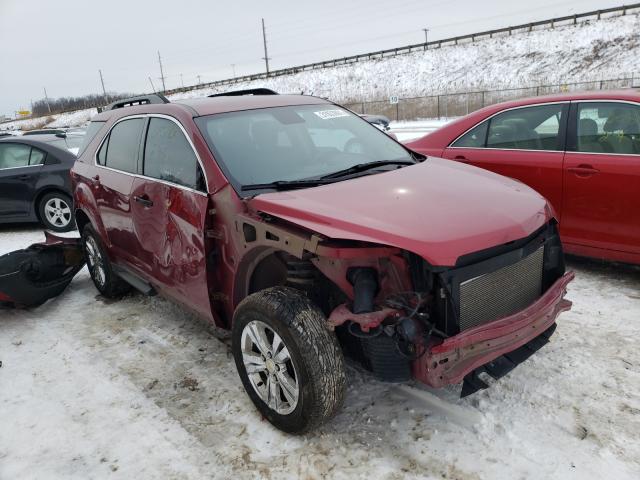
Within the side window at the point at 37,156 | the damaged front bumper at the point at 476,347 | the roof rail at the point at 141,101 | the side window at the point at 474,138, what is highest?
the roof rail at the point at 141,101

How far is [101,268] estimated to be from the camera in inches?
193

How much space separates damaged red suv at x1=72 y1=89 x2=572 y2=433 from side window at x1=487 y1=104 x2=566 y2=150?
1.59 m

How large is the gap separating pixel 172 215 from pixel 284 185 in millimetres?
909

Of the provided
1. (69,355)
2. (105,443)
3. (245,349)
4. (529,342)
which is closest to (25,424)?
(105,443)

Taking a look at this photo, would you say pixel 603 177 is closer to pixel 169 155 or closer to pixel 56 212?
pixel 169 155

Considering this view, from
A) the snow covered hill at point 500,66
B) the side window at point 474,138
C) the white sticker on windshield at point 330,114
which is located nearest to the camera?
the white sticker on windshield at point 330,114

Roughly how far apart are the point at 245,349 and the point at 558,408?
1.79 m

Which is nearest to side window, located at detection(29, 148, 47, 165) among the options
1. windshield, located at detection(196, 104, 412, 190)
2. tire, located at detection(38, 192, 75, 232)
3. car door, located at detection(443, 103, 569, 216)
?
tire, located at detection(38, 192, 75, 232)

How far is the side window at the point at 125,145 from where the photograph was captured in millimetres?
4047

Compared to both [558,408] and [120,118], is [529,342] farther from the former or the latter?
[120,118]

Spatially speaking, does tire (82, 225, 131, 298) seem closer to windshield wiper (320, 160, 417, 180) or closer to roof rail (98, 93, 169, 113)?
roof rail (98, 93, 169, 113)

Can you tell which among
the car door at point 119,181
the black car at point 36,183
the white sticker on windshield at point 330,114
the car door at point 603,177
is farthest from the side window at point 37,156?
the car door at point 603,177

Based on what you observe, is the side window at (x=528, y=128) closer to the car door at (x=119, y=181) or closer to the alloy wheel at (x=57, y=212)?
the car door at (x=119, y=181)

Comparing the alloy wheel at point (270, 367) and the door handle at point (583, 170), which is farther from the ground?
the door handle at point (583, 170)
